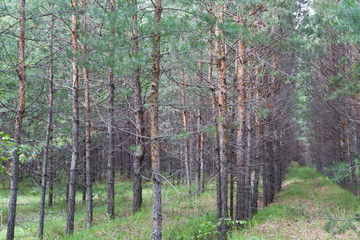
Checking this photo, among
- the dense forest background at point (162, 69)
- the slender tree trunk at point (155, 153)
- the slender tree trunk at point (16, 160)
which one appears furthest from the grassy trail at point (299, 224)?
the slender tree trunk at point (16, 160)

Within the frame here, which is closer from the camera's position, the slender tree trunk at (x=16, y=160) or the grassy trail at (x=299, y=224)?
the grassy trail at (x=299, y=224)

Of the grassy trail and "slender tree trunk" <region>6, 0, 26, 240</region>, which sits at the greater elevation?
"slender tree trunk" <region>6, 0, 26, 240</region>

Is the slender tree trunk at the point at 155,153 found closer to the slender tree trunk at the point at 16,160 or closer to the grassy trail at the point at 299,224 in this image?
the grassy trail at the point at 299,224

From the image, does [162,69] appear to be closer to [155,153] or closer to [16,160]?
[155,153]

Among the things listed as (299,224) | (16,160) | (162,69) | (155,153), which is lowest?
(299,224)

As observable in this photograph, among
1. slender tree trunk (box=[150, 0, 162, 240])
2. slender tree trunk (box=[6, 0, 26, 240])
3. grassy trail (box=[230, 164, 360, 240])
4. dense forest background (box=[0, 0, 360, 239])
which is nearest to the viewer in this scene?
slender tree trunk (box=[150, 0, 162, 240])

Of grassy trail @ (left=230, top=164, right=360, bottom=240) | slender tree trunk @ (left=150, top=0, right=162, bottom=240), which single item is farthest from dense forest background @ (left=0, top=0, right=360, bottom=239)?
grassy trail @ (left=230, top=164, right=360, bottom=240)

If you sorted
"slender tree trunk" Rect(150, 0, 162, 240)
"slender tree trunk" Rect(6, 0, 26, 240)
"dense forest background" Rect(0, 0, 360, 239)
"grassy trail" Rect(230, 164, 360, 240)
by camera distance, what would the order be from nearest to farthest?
"slender tree trunk" Rect(150, 0, 162, 240)
"dense forest background" Rect(0, 0, 360, 239)
"grassy trail" Rect(230, 164, 360, 240)
"slender tree trunk" Rect(6, 0, 26, 240)

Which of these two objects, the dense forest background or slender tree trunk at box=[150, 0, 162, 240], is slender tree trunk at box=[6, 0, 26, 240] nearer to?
the dense forest background

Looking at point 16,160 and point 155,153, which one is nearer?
point 155,153

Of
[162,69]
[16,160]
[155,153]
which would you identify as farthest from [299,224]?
[16,160]

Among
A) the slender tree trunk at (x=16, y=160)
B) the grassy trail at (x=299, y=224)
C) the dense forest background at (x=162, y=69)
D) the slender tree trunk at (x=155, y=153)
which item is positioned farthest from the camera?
the slender tree trunk at (x=16, y=160)

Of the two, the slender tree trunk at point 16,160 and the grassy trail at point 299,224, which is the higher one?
the slender tree trunk at point 16,160

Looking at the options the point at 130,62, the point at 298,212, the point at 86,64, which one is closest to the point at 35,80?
the point at 86,64
